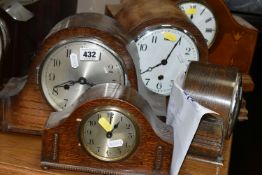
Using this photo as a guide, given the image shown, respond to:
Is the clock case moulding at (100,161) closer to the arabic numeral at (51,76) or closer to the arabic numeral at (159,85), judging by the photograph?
the arabic numeral at (51,76)

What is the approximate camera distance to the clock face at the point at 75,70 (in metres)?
1.07

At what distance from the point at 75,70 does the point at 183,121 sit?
0.94 ft

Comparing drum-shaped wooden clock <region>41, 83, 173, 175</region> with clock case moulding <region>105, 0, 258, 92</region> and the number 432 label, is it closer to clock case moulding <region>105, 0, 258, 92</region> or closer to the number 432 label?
the number 432 label

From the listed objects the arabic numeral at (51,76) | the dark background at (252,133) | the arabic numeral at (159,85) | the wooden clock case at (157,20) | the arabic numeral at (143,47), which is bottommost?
the dark background at (252,133)

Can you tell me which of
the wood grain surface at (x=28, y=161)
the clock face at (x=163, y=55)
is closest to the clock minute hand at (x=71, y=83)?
the wood grain surface at (x=28, y=161)

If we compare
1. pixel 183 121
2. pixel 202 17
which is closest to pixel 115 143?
pixel 183 121

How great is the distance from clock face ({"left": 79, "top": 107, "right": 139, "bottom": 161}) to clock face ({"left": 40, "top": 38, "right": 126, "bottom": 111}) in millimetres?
154

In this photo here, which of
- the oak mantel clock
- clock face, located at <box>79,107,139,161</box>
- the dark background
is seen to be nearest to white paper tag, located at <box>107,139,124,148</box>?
clock face, located at <box>79,107,139,161</box>

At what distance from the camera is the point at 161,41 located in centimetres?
131

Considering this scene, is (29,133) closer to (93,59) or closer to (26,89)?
(26,89)

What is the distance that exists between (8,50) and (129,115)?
491mm

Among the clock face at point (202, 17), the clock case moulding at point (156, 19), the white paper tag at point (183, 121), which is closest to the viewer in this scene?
the white paper tag at point (183, 121)

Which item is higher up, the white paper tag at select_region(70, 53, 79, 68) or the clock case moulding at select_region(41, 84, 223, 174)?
the white paper tag at select_region(70, 53, 79, 68)

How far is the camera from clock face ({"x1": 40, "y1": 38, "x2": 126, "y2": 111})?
1071mm
